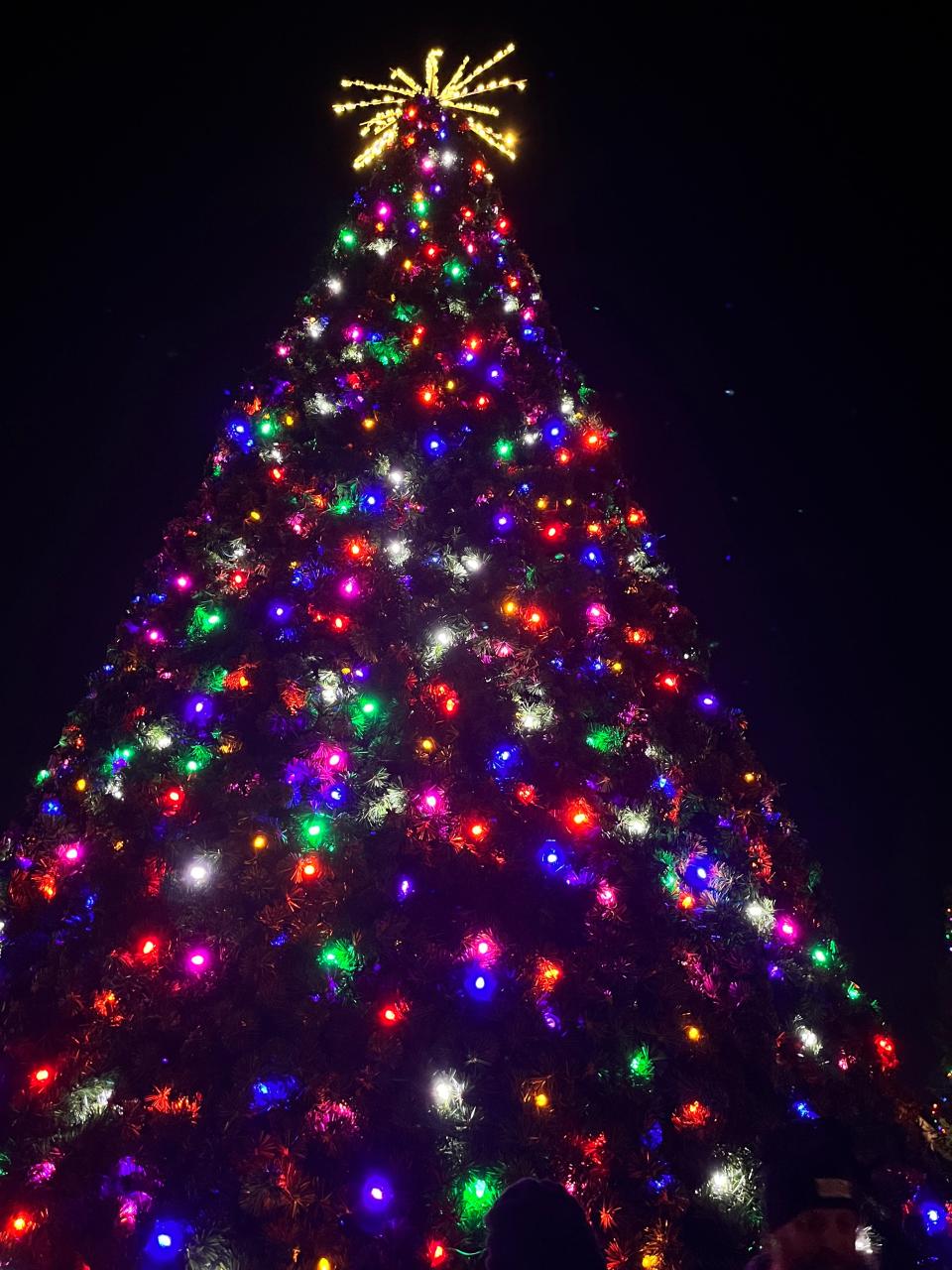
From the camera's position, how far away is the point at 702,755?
3057 millimetres

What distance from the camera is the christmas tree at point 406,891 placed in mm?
2068

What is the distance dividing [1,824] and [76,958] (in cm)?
327

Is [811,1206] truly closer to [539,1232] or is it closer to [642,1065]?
[642,1065]

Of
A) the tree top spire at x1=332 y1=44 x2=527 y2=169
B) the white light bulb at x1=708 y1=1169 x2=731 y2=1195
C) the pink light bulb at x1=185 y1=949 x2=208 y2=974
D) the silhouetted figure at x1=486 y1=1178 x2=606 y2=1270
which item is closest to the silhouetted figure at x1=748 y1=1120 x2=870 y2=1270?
the white light bulb at x1=708 y1=1169 x2=731 y2=1195

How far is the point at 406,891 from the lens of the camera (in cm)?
260

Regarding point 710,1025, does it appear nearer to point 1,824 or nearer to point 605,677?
point 605,677

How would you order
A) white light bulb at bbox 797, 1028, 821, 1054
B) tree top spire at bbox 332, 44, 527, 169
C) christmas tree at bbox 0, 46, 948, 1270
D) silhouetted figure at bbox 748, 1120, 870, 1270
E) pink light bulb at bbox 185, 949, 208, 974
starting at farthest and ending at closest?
tree top spire at bbox 332, 44, 527, 169 < white light bulb at bbox 797, 1028, 821, 1054 < pink light bulb at bbox 185, 949, 208, 974 < christmas tree at bbox 0, 46, 948, 1270 < silhouetted figure at bbox 748, 1120, 870, 1270

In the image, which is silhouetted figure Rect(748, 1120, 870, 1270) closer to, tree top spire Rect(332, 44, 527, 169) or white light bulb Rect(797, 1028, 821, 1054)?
white light bulb Rect(797, 1028, 821, 1054)

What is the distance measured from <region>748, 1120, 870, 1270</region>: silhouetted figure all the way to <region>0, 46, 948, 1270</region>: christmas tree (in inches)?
17.7

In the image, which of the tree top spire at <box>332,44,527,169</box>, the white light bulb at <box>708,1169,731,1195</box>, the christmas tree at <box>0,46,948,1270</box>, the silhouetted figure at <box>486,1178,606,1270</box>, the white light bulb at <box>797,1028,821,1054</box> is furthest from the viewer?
the tree top spire at <box>332,44,527,169</box>

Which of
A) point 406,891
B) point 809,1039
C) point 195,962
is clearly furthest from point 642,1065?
point 195,962

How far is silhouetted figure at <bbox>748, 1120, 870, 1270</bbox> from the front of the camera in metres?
1.65

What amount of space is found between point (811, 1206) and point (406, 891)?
164cm

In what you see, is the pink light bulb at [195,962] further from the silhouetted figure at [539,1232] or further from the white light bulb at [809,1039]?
the white light bulb at [809,1039]
